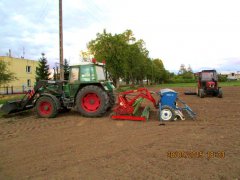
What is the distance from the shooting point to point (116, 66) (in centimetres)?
3378

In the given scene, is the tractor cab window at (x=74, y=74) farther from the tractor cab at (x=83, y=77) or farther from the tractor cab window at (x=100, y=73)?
the tractor cab window at (x=100, y=73)

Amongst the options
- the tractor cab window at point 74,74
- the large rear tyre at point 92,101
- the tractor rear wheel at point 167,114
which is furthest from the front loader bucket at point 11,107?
the tractor rear wheel at point 167,114

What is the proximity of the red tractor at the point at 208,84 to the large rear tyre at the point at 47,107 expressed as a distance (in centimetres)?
1273

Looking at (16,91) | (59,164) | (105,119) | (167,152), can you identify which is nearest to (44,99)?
(105,119)

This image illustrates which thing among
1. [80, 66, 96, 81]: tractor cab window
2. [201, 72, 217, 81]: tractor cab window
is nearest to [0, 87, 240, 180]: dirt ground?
[80, 66, 96, 81]: tractor cab window

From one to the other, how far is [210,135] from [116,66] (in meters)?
27.9

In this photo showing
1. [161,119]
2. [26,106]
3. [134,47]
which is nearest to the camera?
[161,119]

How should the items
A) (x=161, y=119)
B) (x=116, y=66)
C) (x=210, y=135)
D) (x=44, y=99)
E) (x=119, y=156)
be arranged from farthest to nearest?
1. (x=116, y=66)
2. (x=44, y=99)
3. (x=161, y=119)
4. (x=210, y=135)
5. (x=119, y=156)

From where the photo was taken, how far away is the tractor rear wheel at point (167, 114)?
8.48m

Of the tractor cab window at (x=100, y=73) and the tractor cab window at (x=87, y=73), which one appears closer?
the tractor cab window at (x=87, y=73)

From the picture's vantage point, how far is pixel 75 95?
997cm

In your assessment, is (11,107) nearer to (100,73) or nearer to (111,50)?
(100,73)

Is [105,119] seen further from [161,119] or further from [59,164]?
[59,164]

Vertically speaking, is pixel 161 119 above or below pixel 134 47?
below
